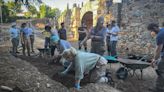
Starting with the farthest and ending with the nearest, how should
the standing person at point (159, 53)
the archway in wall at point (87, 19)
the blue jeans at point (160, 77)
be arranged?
the archway in wall at point (87, 19), the blue jeans at point (160, 77), the standing person at point (159, 53)

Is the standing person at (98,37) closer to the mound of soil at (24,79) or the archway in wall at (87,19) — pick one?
the mound of soil at (24,79)

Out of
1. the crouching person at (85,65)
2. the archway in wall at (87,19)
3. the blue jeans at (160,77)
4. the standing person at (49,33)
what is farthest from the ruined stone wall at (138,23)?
the archway in wall at (87,19)

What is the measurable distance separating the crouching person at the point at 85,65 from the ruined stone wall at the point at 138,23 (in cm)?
761


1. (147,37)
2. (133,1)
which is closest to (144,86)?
(147,37)

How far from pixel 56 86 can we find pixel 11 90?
3.68ft

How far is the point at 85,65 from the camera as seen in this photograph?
7.32 m

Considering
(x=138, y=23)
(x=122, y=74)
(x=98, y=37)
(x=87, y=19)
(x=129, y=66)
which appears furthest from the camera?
(x=87, y=19)

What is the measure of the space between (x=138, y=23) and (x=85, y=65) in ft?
29.4

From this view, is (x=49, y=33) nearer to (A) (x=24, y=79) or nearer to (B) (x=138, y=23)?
(B) (x=138, y=23)

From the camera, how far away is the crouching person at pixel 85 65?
6857 mm

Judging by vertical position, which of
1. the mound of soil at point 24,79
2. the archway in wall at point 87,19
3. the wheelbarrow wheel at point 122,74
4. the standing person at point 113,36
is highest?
the archway in wall at point 87,19

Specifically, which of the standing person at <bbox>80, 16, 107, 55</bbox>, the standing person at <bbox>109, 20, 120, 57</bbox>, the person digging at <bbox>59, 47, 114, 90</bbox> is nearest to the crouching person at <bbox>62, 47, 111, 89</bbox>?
the person digging at <bbox>59, 47, 114, 90</bbox>

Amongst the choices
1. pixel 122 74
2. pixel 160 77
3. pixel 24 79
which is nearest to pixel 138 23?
pixel 122 74

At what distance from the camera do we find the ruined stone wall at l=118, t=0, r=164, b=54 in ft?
49.7
